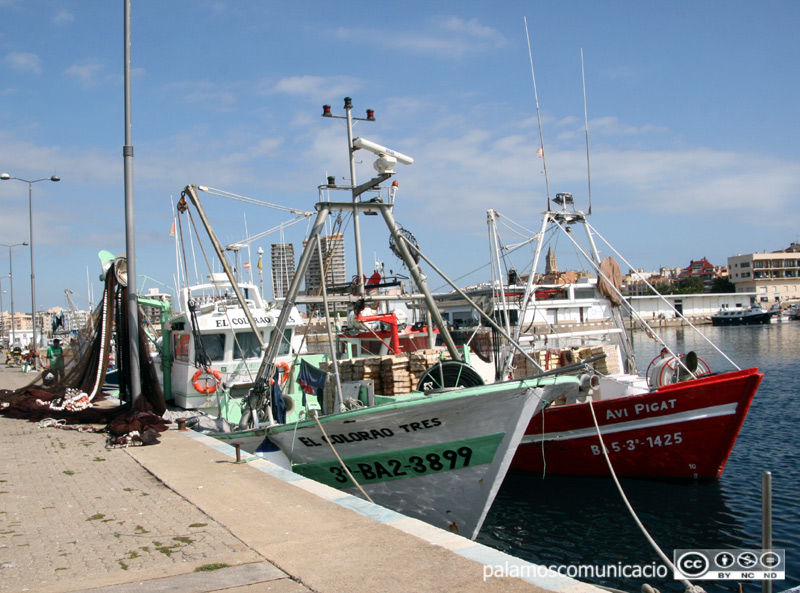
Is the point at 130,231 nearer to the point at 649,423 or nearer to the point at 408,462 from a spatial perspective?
the point at 408,462

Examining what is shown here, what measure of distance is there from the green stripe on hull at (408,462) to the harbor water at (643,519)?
Answer: 1.74 metres

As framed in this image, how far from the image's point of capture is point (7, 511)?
6.24 metres

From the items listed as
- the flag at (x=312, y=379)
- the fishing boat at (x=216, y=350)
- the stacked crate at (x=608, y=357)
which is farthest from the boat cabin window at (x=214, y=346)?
the stacked crate at (x=608, y=357)

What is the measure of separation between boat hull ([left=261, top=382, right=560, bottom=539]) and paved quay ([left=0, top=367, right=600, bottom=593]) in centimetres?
125

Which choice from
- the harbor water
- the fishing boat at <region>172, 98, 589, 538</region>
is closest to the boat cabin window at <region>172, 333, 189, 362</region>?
the fishing boat at <region>172, 98, 589, 538</region>

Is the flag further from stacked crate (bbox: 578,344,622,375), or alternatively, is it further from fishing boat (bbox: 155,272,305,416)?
stacked crate (bbox: 578,344,622,375)

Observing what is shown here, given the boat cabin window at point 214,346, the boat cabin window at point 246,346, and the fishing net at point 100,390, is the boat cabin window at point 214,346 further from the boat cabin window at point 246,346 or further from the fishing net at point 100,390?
the fishing net at point 100,390

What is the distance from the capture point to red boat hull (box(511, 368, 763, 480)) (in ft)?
36.6

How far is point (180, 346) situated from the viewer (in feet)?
46.8

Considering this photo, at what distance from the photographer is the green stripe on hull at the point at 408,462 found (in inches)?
320

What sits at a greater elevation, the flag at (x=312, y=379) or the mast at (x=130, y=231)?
the mast at (x=130, y=231)

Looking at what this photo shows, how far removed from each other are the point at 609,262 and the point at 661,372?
3.09 metres

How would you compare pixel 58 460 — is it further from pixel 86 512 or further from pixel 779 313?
pixel 779 313

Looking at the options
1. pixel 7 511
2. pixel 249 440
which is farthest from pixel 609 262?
pixel 7 511
